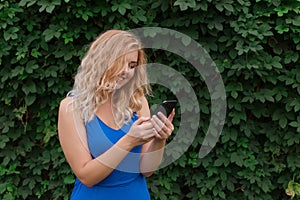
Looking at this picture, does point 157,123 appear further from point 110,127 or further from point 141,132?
Result: point 110,127

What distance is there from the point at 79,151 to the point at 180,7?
5.74 feet

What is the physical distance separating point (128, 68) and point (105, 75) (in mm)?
92

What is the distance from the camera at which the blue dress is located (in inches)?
75.0

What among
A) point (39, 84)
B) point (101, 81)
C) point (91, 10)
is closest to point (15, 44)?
point (39, 84)

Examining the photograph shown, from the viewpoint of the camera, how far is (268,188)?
3641 mm

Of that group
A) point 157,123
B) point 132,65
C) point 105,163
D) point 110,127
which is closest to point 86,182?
point 105,163

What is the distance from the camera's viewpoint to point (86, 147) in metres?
1.88

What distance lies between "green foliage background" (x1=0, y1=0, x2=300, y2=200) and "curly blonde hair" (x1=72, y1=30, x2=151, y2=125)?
5.00 feet

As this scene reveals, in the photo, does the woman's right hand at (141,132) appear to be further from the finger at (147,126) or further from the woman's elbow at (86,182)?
the woman's elbow at (86,182)

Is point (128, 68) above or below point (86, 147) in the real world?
above

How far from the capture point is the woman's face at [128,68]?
1.91 metres

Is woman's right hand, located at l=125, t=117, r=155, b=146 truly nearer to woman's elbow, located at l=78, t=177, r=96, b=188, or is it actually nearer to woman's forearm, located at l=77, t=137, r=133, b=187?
woman's forearm, located at l=77, t=137, r=133, b=187

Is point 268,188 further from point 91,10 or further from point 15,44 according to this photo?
point 15,44

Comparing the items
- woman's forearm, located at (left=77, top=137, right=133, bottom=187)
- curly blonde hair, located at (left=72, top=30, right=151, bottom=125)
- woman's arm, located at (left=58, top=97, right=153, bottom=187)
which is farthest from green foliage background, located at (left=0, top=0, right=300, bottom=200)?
woman's forearm, located at (left=77, top=137, right=133, bottom=187)
